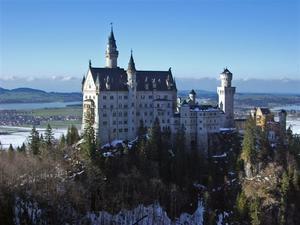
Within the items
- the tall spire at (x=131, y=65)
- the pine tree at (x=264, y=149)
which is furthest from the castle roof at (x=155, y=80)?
the pine tree at (x=264, y=149)

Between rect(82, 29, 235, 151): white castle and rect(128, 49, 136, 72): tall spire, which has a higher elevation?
rect(128, 49, 136, 72): tall spire

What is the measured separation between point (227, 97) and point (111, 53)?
2737 cm

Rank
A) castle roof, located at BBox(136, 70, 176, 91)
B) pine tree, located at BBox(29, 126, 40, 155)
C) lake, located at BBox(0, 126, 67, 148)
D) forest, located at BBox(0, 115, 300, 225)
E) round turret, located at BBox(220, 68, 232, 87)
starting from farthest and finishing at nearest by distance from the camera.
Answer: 1. lake, located at BBox(0, 126, 67, 148)
2. round turret, located at BBox(220, 68, 232, 87)
3. castle roof, located at BBox(136, 70, 176, 91)
4. pine tree, located at BBox(29, 126, 40, 155)
5. forest, located at BBox(0, 115, 300, 225)

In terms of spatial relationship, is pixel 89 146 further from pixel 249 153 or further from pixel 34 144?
pixel 249 153

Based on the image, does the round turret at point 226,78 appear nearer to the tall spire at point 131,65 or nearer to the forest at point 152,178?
the forest at point 152,178

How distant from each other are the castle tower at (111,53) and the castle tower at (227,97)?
24.4 meters

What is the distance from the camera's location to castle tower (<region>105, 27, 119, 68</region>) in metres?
104

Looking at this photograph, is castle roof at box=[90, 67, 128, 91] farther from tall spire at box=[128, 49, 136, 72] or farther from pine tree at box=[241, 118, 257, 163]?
pine tree at box=[241, 118, 257, 163]

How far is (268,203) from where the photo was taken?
88000 mm

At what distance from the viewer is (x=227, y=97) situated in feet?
367

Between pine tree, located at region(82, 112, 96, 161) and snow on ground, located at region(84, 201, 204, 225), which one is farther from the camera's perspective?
pine tree, located at region(82, 112, 96, 161)

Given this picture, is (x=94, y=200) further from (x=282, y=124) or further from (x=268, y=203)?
(x=282, y=124)

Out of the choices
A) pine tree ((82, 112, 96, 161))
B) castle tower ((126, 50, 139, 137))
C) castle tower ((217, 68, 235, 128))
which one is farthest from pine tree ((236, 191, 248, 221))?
castle tower ((217, 68, 235, 128))

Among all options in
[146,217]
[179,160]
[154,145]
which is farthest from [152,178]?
[146,217]
